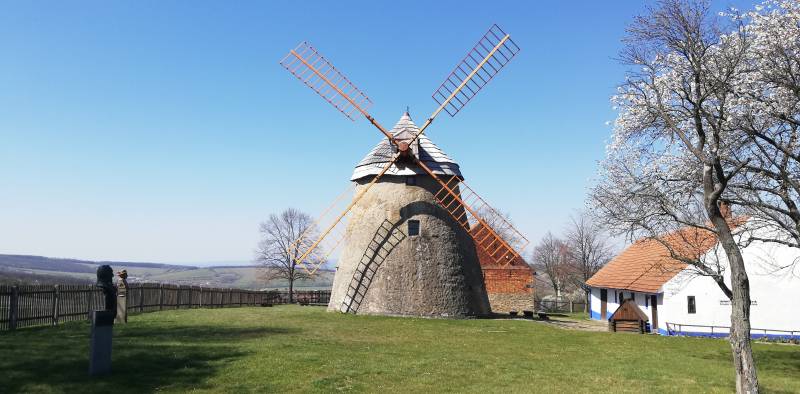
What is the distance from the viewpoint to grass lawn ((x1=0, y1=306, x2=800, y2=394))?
10.4 m

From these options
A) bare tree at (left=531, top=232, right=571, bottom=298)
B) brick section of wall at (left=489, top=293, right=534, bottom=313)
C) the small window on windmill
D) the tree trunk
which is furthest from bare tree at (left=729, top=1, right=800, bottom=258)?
bare tree at (left=531, top=232, right=571, bottom=298)

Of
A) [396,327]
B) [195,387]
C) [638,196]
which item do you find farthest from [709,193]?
[396,327]

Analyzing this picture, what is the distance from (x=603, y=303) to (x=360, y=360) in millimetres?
26655

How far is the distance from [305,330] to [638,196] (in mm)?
12246

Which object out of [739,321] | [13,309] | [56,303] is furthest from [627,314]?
[13,309]

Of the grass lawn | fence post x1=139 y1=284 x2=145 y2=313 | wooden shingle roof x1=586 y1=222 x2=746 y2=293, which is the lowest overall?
the grass lawn

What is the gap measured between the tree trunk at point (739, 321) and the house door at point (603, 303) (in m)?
24.2

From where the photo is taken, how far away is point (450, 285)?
26203mm

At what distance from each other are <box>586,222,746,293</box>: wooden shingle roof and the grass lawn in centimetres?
536

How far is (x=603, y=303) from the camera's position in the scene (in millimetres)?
35250

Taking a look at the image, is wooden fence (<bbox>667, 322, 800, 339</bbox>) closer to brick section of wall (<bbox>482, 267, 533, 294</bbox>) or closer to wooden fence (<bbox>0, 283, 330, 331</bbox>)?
brick section of wall (<bbox>482, 267, 533, 294</bbox>)

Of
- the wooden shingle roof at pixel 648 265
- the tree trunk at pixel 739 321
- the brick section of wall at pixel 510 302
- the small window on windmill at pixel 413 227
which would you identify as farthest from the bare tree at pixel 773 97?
the brick section of wall at pixel 510 302

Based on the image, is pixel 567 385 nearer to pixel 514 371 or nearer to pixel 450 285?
pixel 514 371

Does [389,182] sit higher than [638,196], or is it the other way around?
[389,182]
